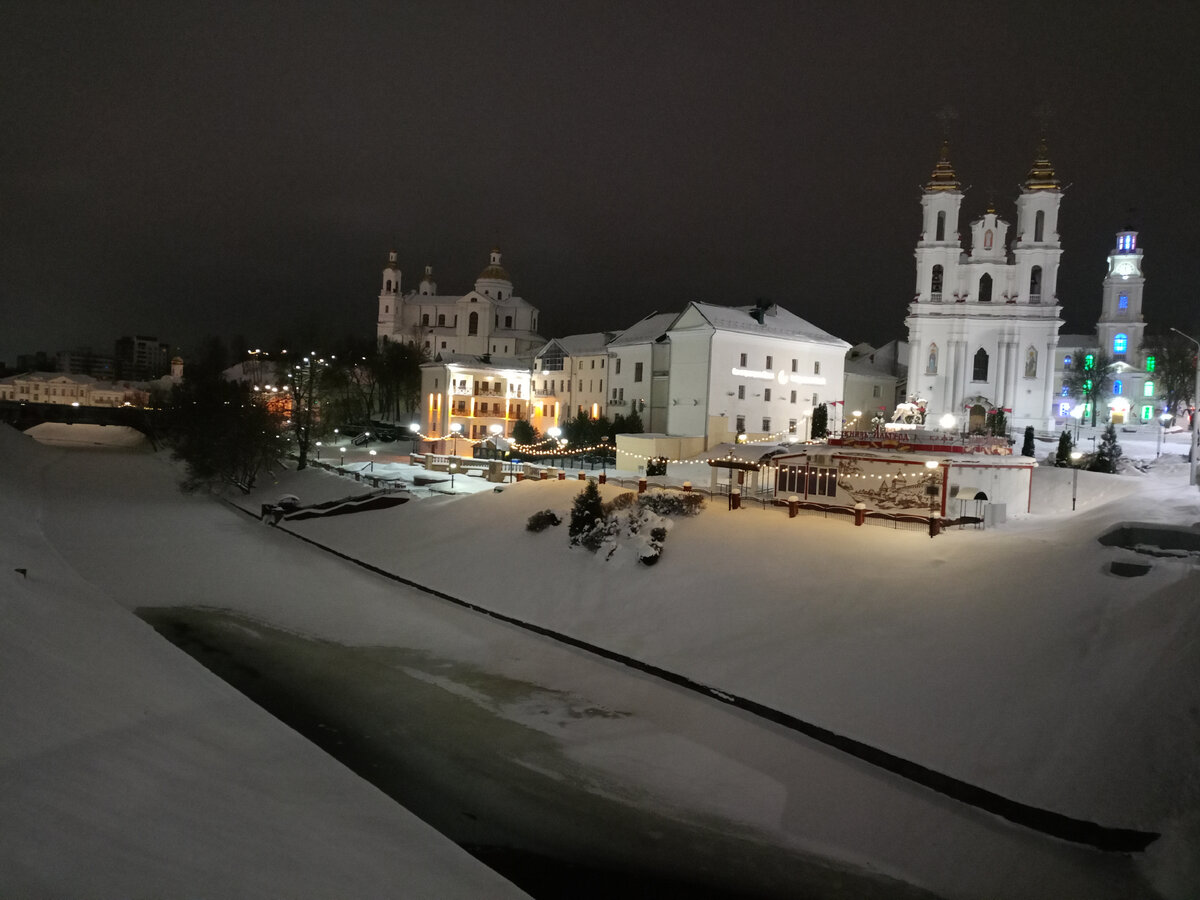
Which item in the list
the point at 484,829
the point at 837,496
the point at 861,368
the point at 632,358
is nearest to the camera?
the point at 484,829

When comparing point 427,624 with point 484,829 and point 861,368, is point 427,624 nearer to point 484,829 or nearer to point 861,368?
point 484,829

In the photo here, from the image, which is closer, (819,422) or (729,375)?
(819,422)

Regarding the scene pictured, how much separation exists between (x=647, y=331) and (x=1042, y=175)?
2643 cm

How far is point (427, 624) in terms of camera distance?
22.0 meters

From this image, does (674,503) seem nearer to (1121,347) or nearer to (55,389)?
(1121,347)

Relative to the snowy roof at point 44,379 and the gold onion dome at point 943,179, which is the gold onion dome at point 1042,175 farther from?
the snowy roof at point 44,379

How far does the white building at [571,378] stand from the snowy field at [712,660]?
29.8m

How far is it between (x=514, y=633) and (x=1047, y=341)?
44.1m

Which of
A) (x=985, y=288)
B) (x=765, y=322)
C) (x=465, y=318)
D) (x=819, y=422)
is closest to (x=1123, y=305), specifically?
(x=985, y=288)

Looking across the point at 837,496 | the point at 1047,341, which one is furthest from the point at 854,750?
the point at 1047,341

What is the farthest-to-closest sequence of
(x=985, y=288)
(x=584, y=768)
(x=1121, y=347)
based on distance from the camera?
1. (x=1121, y=347)
2. (x=985, y=288)
3. (x=584, y=768)

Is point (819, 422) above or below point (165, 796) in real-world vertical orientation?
above

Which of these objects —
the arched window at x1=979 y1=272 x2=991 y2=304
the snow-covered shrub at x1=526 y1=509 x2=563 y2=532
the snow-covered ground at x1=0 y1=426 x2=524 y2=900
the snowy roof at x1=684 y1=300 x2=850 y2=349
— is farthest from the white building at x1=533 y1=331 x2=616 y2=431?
the snow-covered ground at x1=0 y1=426 x2=524 y2=900

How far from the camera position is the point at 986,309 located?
51.8 metres
